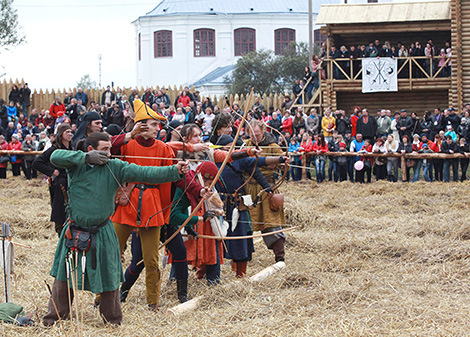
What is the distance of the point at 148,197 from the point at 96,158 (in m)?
0.87

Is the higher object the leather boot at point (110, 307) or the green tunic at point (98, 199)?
the green tunic at point (98, 199)

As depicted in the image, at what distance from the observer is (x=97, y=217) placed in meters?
5.25

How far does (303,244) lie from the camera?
8.98 meters

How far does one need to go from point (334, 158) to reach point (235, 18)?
1377 inches

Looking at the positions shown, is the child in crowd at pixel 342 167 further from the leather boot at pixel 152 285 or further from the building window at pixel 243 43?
the building window at pixel 243 43

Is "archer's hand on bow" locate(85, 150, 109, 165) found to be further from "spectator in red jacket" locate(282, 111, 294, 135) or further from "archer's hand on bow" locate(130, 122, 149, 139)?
"spectator in red jacket" locate(282, 111, 294, 135)

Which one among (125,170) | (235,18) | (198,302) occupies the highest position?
(235,18)

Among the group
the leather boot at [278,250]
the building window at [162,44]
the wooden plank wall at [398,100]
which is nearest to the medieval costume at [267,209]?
the leather boot at [278,250]

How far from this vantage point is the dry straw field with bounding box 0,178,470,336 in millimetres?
5238

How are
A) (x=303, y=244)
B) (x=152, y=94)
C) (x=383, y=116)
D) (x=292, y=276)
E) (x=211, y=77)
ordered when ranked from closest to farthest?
(x=292, y=276) → (x=303, y=244) → (x=383, y=116) → (x=152, y=94) → (x=211, y=77)

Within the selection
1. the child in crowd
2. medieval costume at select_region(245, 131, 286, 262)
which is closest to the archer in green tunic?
medieval costume at select_region(245, 131, 286, 262)

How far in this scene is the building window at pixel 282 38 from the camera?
167 ft

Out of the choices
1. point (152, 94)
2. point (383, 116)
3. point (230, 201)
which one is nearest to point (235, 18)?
point (152, 94)

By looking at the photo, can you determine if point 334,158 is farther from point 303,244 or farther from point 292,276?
point 292,276
